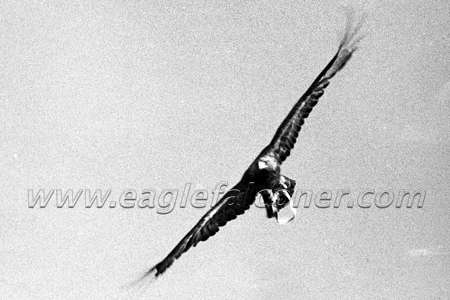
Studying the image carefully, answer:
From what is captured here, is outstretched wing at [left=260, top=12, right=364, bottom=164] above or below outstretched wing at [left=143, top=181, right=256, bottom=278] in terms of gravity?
above

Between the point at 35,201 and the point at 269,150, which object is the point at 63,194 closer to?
the point at 35,201

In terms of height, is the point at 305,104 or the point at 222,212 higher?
the point at 305,104

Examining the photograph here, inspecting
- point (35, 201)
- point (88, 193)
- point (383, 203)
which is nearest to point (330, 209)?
point (383, 203)

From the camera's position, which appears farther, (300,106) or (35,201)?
(35,201)

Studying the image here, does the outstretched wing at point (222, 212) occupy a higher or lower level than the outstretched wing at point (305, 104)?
lower

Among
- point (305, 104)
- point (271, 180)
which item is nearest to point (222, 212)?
point (271, 180)

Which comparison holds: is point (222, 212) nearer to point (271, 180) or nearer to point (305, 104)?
point (271, 180)
